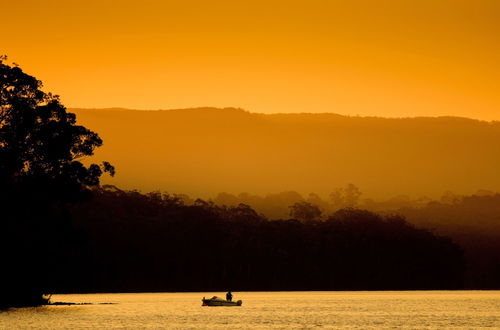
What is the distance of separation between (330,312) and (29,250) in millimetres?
43801

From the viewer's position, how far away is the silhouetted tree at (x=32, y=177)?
11250 centimetres

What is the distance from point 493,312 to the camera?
457ft

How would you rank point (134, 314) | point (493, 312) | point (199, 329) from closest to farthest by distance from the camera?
point (199, 329) < point (134, 314) < point (493, 312)

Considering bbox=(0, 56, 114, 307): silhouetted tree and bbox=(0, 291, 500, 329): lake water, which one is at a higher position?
bbox=(0, 56, 114, 307): silhouetted tree

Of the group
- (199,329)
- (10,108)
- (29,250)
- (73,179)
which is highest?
(10,108)

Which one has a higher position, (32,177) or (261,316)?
(32,177)

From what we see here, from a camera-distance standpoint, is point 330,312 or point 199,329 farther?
point 330,312

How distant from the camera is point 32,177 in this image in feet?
371

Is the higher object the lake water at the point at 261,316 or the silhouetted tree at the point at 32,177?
the silhouetted tree at the point at 32,177

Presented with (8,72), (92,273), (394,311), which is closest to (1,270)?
(8,72)

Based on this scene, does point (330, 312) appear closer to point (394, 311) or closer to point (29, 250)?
point (394, 311)

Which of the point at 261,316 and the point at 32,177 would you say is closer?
the point at 32,177

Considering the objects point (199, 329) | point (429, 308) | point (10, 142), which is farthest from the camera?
point (429, 308)

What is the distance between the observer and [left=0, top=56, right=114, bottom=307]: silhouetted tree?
112 metres
